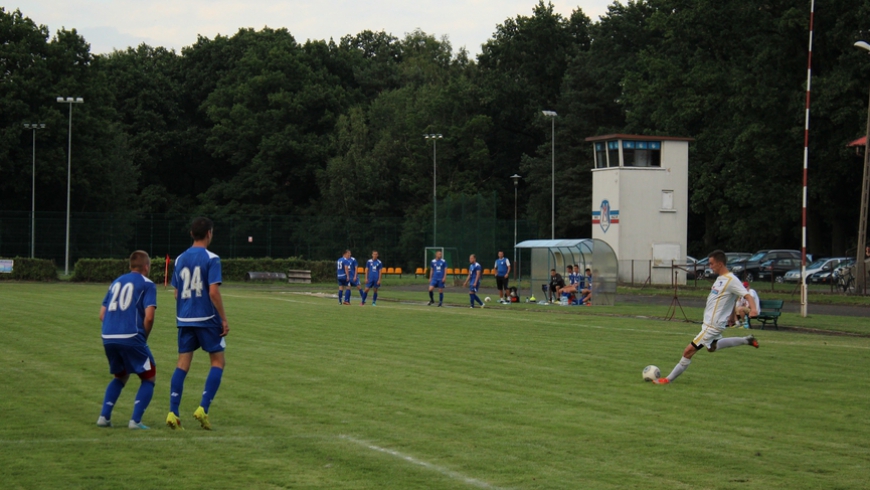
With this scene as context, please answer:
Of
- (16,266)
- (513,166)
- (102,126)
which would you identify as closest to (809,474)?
(16,266)

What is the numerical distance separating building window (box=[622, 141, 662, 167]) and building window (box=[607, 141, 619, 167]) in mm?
341

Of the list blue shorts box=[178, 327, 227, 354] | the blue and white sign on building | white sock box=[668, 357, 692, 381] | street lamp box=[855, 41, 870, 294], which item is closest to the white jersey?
white sock box=[668, 357, 692, 381]

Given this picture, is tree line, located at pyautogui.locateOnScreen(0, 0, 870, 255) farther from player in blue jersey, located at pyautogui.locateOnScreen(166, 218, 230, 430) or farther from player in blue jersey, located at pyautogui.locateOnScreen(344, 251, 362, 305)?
player in blue jersey, located at pyautogui.locateOnScreen(166, 218, 230, 430)

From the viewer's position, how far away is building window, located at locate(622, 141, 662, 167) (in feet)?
165

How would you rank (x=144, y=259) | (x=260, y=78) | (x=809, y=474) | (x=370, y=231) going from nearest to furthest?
1. (x=809, y=474)
2. (x=144, y=259)
3. (x=370, y=231)
4. (x=260, y=78)

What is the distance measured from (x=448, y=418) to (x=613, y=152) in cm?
4113

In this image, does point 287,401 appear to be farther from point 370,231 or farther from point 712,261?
point 370,231

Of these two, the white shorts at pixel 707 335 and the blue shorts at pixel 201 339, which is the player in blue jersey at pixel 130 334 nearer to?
the blue shorts at pixel 201 339

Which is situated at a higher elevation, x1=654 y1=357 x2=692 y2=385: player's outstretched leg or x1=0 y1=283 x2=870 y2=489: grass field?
x1=654 y1=357 x2=692 y2=385: player's outstretched leg

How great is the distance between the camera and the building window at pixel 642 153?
50188 millimetres

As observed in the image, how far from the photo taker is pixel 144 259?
10.1 m

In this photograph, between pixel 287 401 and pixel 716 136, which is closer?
pixel 287 401

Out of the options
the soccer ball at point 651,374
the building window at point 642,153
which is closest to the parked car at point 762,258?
the building window at point 642,153

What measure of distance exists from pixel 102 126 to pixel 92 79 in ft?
12.7
